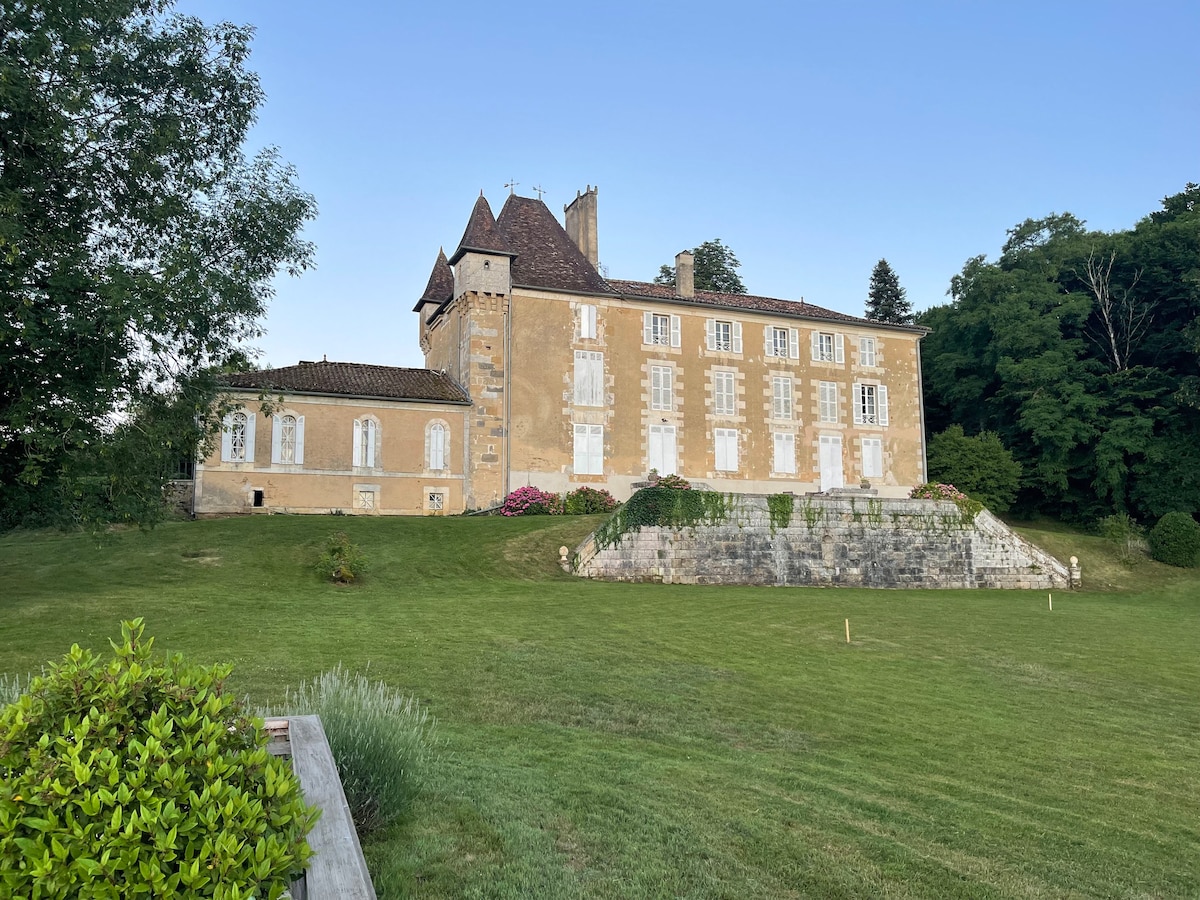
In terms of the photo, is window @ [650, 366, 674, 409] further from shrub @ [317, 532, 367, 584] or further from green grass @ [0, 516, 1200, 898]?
shrub @ [317, 532, 367, 584]

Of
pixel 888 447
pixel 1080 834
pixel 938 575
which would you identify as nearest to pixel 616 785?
pixel 1080 834

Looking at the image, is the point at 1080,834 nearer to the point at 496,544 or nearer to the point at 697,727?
the point at 697,727

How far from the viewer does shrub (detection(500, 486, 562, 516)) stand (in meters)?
27.8

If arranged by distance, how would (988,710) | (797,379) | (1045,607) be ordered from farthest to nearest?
(797,379) < (1045,607) < (988,710)

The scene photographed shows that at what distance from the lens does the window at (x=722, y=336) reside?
1289 inches

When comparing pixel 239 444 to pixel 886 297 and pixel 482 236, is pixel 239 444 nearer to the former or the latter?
pixel 482 236

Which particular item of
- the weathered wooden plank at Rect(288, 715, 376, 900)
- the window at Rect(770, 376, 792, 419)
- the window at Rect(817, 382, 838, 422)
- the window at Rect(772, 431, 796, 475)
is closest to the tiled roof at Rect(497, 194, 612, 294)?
the window at Rect(770, 376, 792, 419)

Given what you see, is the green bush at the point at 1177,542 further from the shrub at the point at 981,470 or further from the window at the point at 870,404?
the window at the point at 870,404

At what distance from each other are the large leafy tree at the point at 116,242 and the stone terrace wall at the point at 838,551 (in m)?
10.8

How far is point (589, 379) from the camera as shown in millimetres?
30750

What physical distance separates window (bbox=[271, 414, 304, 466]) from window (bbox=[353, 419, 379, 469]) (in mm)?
1606

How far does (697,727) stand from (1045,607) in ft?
53.6

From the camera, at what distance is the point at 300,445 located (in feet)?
88.2

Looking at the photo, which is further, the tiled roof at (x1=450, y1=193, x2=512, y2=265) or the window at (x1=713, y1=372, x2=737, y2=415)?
the window at (x1=713, y1=372, x2=737, y2=415)
